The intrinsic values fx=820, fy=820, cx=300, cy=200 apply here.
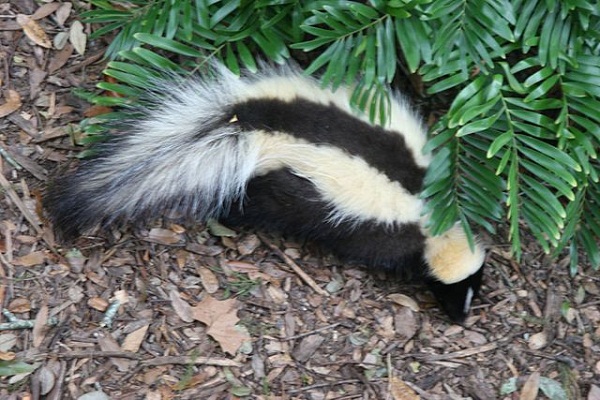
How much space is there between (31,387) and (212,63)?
1.76 metres

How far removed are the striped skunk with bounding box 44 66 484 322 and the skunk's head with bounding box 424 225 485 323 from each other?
0.17 m

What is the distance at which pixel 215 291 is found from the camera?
4.20 meters

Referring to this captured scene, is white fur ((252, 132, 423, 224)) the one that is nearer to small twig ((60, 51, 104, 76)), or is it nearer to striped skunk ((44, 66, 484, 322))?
striped skunk ((44, 66, 484, 322))

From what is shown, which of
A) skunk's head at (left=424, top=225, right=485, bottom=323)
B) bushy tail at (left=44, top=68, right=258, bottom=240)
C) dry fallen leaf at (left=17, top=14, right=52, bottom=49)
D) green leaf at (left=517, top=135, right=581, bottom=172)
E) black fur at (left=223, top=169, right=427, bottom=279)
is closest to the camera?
green leaf at (left=517, top=135, right=581, bottom=172)

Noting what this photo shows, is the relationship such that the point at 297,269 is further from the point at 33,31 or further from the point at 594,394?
the point at 33,31

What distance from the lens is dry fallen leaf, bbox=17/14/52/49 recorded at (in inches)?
176

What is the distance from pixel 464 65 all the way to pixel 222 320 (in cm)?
170

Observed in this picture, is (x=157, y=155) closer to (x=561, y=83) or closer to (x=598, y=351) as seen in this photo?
(x=561, y=83)

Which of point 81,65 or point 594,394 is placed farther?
point 81,65

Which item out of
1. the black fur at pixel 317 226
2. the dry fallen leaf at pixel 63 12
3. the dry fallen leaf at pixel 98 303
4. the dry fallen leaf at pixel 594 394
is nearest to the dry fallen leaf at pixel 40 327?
the dry fallen leaf at pixel 98 303

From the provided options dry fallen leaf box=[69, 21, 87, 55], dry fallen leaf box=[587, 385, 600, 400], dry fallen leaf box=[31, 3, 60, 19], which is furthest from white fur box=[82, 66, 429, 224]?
dry fallen leaf box=[587, 385, 600, 400]

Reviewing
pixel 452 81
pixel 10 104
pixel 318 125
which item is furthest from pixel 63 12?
pixel 452 81

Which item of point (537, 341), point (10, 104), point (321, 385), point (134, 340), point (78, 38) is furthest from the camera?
point (78, 38)

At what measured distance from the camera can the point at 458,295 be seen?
4.38 metres
